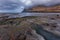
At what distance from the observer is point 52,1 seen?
8.57 ft

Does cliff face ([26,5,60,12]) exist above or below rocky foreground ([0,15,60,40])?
above

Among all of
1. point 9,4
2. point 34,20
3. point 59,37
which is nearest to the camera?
point 59,37

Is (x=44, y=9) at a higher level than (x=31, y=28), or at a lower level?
higher

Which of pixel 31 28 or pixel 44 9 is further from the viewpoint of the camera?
pixel 44 9

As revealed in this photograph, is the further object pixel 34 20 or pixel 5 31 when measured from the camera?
pixel 34 20

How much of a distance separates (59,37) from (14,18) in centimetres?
114

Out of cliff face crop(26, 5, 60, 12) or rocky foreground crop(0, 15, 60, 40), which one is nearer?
rocky foreground crop(0, 15, 60, 40)

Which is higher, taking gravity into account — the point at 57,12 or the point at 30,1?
the point at 30,1

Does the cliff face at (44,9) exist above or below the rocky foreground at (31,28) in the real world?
above

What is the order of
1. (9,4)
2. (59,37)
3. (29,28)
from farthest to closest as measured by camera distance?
(9,4) < (29,28) < (59,37)

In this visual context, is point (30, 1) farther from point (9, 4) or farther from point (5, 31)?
point (5, 31)

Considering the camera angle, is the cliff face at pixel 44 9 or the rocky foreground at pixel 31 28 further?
the cliff face at pixel 44 9

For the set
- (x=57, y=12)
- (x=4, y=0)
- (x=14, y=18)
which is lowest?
(x=14, y=18)

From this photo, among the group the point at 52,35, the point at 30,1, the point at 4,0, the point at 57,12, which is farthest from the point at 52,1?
the point at 4,0
